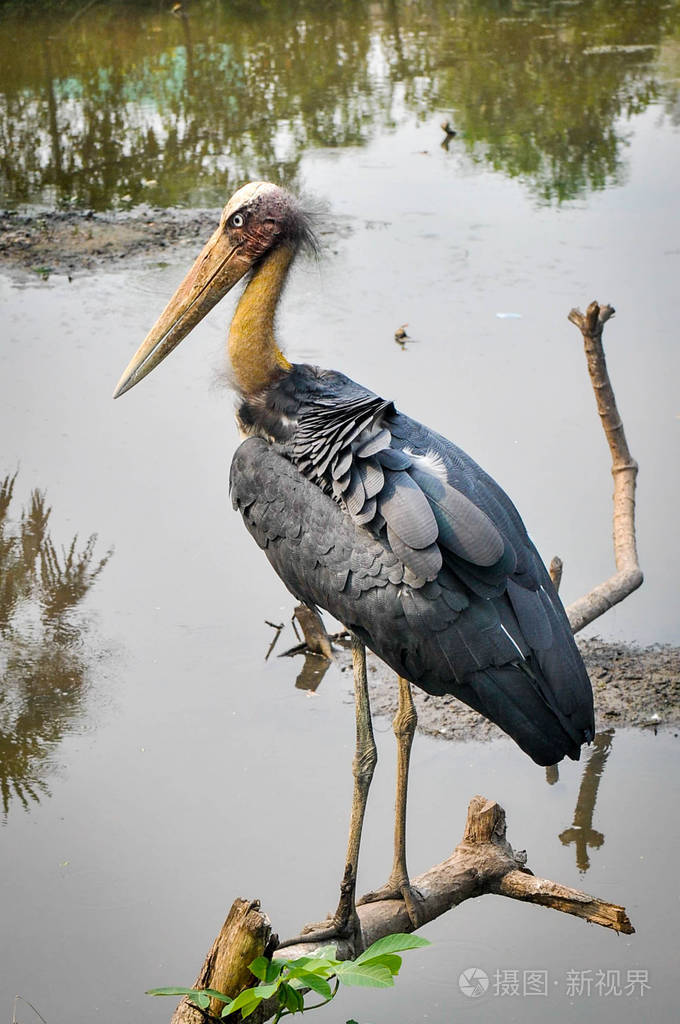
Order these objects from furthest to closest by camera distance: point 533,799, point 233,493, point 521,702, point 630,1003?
point 533,799 < point 630,1003 < point 233,493 < point 521,702

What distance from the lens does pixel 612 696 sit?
5016 mm

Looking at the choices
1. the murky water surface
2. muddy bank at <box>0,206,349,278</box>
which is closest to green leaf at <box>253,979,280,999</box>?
the murky water surface

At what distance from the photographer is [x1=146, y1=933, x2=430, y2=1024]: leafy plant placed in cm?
247

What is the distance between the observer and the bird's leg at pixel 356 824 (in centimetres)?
320

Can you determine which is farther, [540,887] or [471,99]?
[471,99]

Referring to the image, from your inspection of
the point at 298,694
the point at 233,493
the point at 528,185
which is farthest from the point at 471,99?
the point at 233,493

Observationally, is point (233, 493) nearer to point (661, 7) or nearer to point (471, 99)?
point (471, 99)

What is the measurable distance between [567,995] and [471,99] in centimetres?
1073

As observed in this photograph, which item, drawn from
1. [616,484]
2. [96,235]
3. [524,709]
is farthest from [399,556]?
[96,235]

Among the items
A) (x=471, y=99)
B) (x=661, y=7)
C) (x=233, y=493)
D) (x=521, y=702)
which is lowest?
(x=521, y=702)

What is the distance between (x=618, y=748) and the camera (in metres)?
4.84

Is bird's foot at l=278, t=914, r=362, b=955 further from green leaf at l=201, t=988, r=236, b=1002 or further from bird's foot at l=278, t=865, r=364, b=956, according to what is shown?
green leaf at l=201, t=988, r=236, b=1002

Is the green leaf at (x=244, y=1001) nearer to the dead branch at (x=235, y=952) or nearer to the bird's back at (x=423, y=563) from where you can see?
the dead branch at (x=235, y=952)

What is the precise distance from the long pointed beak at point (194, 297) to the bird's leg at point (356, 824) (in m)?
1.15
